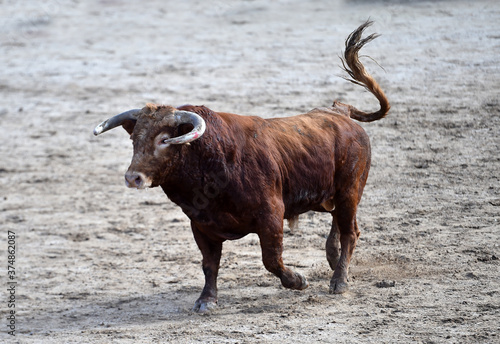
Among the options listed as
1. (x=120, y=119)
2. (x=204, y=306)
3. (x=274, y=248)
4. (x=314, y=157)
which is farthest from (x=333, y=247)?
(x=120, y=119)

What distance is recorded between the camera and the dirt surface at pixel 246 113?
21.1 ft

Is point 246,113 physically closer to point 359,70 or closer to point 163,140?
point 359,70

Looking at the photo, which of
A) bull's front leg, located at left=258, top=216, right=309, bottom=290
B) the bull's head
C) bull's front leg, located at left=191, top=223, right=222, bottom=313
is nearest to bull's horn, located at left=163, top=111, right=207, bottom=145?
the bull's head

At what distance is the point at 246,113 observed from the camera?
11344mm

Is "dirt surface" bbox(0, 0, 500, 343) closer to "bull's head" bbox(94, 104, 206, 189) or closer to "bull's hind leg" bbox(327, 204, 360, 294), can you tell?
"bull's hind leg" bbox(327, 204, 360, 294)

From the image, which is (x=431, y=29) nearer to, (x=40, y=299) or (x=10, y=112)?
(x=10, y=112)

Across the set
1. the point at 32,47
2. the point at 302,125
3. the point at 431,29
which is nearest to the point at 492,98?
the point at 431,29

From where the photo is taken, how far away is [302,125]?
6.87m

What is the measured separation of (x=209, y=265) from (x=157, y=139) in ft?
4.39

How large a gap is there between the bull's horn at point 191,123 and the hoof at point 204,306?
150 cm

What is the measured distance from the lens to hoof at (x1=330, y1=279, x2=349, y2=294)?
677 cm

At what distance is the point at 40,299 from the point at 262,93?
214 inches

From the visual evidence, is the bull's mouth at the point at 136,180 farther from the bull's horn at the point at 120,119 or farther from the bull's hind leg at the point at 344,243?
the bull's hind leg at the point at 344,243

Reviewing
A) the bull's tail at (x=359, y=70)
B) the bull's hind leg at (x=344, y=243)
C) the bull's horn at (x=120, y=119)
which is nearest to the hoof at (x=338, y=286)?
the bull's hind leg at (x=344, y=243)
